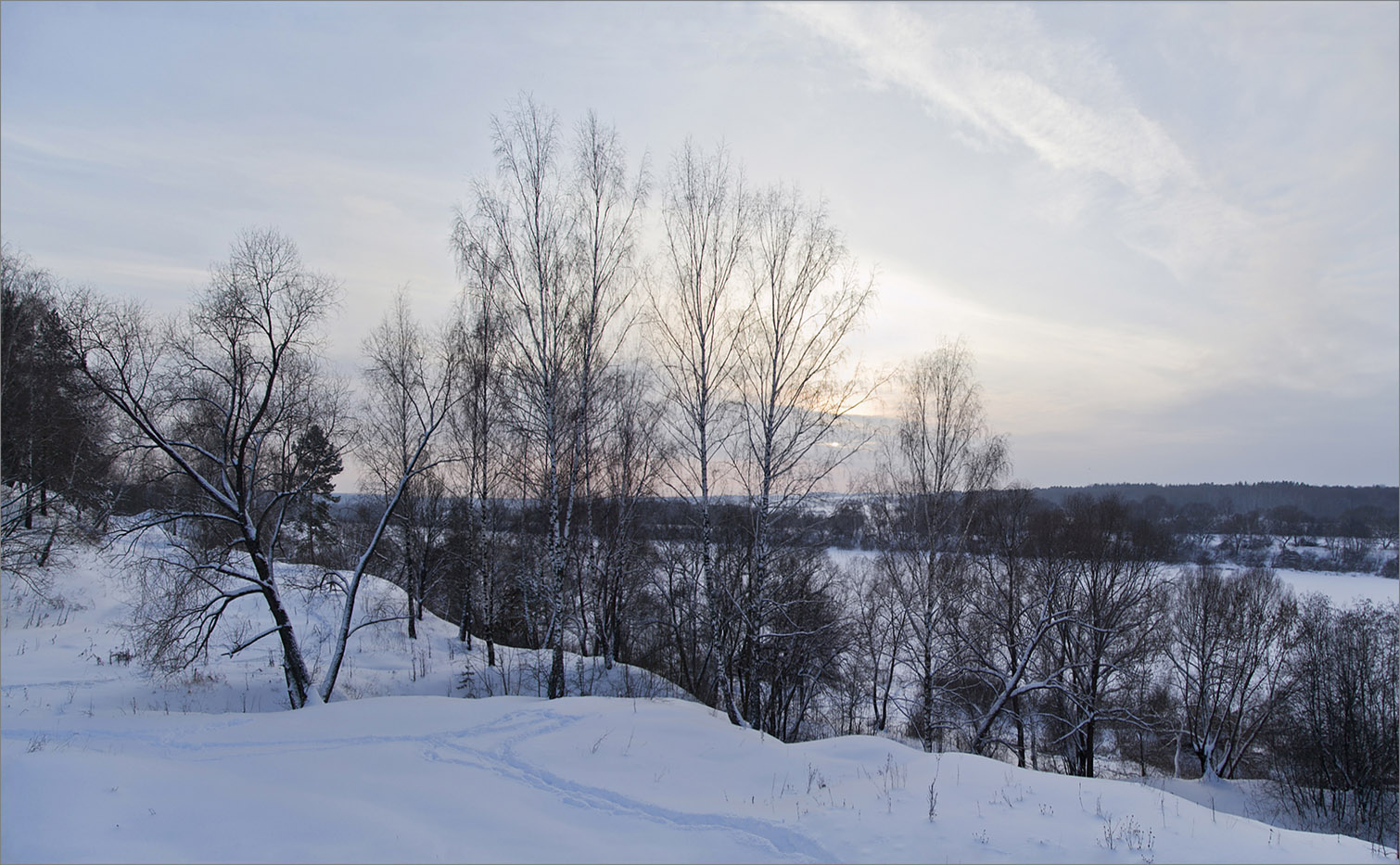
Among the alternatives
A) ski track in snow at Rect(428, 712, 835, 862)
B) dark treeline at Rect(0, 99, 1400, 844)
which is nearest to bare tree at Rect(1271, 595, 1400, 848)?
dark treeline at Rect(0, 99, 1400, 844)

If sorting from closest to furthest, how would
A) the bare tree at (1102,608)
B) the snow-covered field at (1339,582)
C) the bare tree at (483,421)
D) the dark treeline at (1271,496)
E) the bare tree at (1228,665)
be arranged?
1. the bare tree at (483,421)
2. the bare tree at (1102,608)
3. the bare tree at (1228,665)
4. the snow-covered field at (1339,582)
5. the dark treeline at (1271,496)

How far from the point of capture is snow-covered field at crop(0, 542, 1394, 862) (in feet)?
18.2

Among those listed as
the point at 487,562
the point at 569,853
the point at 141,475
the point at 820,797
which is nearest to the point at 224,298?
the point at 141,475

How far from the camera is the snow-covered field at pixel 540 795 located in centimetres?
554

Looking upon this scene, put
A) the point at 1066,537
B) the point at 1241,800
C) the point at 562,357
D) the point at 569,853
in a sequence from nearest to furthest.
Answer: the point at 569,853 < the point at 562,357 < the point at 1241,800 < the point at 1066,537

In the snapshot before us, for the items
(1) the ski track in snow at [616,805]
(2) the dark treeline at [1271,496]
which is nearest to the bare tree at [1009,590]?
(1) the ski track in snow at [616,805]

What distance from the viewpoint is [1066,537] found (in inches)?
914

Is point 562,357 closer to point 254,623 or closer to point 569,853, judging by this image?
point 569,853

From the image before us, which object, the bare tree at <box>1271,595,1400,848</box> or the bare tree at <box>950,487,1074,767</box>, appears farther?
the bare tree at <box>950,487,1074,767</box>

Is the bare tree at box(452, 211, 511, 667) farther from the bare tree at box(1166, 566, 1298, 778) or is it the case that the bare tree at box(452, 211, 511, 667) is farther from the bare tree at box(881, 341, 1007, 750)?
the bare tree at box(1166, 566, 1298, 778)

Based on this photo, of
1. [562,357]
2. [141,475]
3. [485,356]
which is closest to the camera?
[141,475]

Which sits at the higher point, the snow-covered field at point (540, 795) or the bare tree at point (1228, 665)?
the snow-covered field at point (540, 795)

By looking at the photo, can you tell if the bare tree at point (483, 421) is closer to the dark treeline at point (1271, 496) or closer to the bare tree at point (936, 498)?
the bare tree at point (936, 498)

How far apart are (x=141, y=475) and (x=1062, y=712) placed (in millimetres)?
29711
